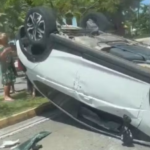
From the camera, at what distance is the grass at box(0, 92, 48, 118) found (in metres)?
A: 6.18

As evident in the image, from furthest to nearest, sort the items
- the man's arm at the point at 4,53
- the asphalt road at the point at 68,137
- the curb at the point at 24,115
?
the man's arm at the point at 4,53 < the curb at the point at 24,115 < the asphalt road at the point at 68,137

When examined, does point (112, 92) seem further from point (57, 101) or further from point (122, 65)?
point (57, 101)

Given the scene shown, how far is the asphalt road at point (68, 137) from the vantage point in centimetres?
485

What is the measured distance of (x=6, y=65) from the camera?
7016 mm

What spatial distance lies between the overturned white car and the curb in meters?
0.48

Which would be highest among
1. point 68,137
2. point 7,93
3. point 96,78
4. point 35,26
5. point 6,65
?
point 35,26

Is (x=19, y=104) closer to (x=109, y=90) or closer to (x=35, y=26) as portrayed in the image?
(x=35, y=26)

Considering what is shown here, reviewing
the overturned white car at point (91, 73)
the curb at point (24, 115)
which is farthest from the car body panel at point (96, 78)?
the curb at point (24, 115)

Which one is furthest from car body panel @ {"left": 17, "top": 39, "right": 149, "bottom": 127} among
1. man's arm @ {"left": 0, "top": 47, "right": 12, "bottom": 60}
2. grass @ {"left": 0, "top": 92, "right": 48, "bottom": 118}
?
man's arm @ {"left": 0, "top": 47, "right": 12, "bottom": 60}

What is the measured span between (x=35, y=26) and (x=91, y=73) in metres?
1.23

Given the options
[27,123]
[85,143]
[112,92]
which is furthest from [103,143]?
[27,123]

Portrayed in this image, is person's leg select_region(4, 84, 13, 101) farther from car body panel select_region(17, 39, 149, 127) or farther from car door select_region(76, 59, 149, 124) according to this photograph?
car door select_region(76, 59, 149, 124)

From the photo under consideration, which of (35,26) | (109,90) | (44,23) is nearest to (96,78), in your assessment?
(109,90)

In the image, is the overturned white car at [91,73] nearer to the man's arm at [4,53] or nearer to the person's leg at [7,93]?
the man's arm at [4,53]
